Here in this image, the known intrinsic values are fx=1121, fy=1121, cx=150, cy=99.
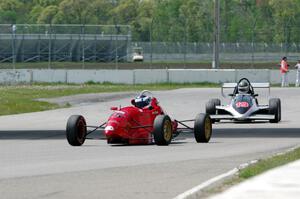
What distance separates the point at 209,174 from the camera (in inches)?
605

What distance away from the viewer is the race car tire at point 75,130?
21297 millimetres

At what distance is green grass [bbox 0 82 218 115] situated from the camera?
37.6 m

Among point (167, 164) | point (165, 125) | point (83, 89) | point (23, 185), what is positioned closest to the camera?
point (23, 185)

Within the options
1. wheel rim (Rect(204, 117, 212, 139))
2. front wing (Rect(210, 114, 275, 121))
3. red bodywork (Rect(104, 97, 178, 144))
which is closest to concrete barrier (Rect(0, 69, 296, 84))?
front wing (Rect(210, 114, 275, 121))

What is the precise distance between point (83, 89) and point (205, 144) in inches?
1098

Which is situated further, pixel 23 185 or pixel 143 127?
pixel 143 127

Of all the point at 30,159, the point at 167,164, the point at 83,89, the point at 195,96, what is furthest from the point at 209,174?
the point at 83,89

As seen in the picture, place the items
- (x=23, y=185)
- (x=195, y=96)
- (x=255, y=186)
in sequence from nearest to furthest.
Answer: (x=255, y=186) → (x=23, y=185) → (x=195, y=96)

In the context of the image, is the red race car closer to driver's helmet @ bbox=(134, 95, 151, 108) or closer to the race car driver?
driver's helmet @ bbox=(134, 95, 151, 108)

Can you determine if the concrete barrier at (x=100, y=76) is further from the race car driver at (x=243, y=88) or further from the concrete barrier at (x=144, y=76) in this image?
the race car driver at (x=243, y=88)

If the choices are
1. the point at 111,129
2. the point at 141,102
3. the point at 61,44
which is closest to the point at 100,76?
the point at 61,44

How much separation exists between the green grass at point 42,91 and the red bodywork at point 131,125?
1429 cm

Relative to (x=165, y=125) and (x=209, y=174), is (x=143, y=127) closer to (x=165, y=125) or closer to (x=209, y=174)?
(x=165, y=125)

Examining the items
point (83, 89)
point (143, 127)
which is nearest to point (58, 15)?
point (83, 89)
